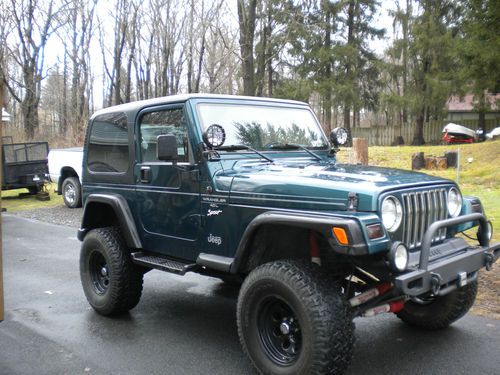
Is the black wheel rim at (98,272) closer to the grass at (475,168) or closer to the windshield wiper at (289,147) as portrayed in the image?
the windshield wiper at (289,147)

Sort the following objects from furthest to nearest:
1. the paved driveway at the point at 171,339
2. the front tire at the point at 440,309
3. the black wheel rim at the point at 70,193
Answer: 1. the black wheel rim at the point at 70,193
2. the front tire at the point at 440,309
3. the paved driveway at the point at 171,339

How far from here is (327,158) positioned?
4898mm

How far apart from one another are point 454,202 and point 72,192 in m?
11.8

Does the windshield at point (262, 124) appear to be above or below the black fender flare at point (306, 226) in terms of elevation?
above

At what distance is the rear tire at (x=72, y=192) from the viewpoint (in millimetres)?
13516

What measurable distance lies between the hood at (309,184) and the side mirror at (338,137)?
93 cm

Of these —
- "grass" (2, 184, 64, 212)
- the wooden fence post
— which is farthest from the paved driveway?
"grass" (2, 184, 64, 212)

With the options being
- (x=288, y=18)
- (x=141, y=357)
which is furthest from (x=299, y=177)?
(x=288, y=18)

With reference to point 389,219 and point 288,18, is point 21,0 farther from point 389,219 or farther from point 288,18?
point 389,219

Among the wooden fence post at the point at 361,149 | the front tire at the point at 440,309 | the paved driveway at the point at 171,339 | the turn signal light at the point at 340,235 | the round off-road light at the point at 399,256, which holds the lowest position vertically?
the paved driveway at the point at 171,339

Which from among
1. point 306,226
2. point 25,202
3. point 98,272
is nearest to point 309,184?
point 306,226

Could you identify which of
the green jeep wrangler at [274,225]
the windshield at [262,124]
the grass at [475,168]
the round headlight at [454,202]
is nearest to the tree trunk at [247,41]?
the grass at [475,168]

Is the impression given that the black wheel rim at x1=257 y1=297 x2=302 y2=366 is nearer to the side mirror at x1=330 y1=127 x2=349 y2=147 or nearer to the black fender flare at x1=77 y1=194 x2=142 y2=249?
the black fender flare at x1=77 y1=194 x2=142 y2=249

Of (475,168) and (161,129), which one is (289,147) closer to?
(161,129)
